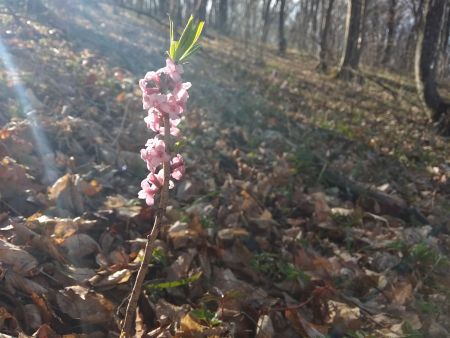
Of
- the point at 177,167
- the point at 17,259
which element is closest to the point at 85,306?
the point at 17,259

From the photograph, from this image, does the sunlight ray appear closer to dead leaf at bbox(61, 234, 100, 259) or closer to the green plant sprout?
dead leaf at bbox(61, 234, 100, 259)

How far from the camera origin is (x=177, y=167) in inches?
57.8

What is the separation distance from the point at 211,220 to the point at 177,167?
161 centimetres

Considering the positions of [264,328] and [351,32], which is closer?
[264,328]

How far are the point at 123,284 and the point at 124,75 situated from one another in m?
5.14

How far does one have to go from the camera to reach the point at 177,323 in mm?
1979

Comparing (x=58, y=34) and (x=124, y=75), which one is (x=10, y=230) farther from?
(x=58, y=34)

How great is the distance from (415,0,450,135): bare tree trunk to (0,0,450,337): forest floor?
4.63ft

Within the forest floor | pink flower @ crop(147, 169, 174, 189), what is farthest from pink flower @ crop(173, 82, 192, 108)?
pink flower @ crop(147, 169, 174, 189)

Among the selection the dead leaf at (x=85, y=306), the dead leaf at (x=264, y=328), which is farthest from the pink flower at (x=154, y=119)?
the dead leaf at (x=264, y=328)

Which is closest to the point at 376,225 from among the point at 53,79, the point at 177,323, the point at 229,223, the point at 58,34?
the point at 229,223

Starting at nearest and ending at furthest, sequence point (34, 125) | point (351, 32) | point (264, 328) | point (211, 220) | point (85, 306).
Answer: point (85, 306)
point (264, 328)
point (211, 220)
point (34, 125)
point (351, 32)

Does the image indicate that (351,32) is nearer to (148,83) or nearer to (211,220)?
(211,220)

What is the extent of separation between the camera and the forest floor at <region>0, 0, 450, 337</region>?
2109mm
